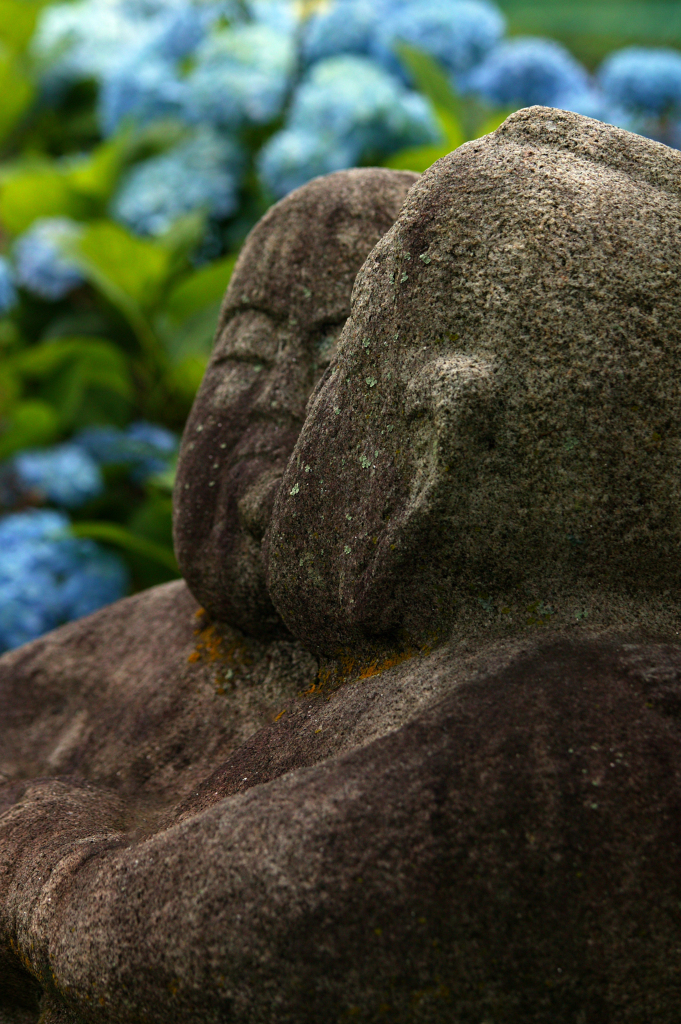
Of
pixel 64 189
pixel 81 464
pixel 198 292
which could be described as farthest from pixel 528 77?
pixel 81 464

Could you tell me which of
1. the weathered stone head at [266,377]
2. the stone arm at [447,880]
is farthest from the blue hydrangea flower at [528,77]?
the stone arm at [447,880]

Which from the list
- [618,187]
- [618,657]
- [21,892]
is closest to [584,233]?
[618,187]

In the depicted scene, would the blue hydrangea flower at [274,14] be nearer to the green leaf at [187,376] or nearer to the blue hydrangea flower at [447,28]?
the blue hydrangea flower at [447,28]

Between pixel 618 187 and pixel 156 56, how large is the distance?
111 inches

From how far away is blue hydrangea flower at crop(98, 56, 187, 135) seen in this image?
313 cm

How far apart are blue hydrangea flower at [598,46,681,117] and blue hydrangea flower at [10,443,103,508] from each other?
1.57 meters

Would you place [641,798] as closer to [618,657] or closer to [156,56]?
[618,657]

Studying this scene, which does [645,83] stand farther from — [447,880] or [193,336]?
[447,880]

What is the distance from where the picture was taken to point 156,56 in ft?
10.6

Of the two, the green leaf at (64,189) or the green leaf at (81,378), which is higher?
the green leaf at (64,189)

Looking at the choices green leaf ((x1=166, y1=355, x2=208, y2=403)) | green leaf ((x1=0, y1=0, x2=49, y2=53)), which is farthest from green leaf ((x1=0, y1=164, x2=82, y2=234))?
green leaf ((x1=0, y1=0, x2=49, y2=53))

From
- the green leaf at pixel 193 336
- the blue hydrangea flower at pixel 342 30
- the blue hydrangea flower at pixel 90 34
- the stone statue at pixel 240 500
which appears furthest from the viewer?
the blue hydrangea flower at pixel 90 34

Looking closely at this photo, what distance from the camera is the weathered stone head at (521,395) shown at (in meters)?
0.78

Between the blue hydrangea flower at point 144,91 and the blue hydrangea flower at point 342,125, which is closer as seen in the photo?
the blue hydrangea flower at point 342,125
